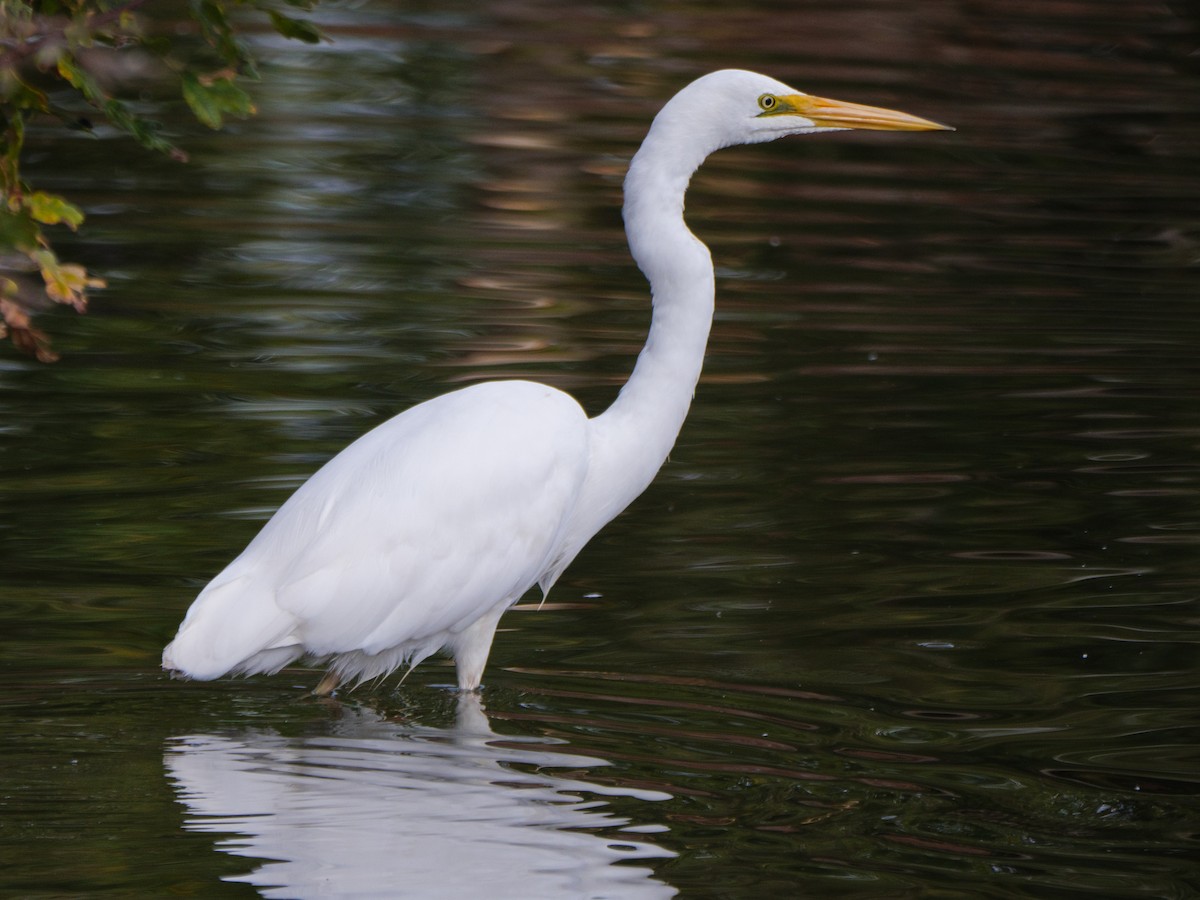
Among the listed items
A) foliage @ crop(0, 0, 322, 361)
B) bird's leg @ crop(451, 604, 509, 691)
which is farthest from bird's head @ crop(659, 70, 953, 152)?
foliage @ crop(0, 0, 322, 361)

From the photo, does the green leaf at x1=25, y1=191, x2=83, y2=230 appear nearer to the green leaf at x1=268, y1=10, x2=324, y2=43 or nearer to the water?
the green leaf at x1=268, y1=10, x2=324, y2=43

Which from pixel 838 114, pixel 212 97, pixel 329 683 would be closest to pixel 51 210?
pixel 212 97

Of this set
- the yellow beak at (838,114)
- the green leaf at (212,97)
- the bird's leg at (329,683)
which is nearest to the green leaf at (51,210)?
the green leaf at (212,97)

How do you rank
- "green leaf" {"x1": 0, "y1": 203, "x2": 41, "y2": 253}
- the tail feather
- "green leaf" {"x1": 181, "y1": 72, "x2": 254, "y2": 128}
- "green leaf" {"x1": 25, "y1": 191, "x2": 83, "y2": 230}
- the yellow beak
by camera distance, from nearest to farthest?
"green leaf" {"x1": 0, "y1": 203, "x2": 41, "y2": 253} → "green leaf" {"x1": 25, "y1": 191, "x2": 83, "y2": 230} → "green leaf" {"x1": 181, "y1": 72, "x2": 254, "y2": 128} → the tail feather → the yellow beak

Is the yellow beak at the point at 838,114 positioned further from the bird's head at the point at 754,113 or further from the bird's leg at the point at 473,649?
the bird's leg at the point at 473,649

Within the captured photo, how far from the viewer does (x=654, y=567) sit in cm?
630

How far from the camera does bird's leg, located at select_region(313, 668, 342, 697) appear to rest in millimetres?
5199

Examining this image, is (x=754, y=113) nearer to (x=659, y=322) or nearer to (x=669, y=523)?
(x=659, y=322)

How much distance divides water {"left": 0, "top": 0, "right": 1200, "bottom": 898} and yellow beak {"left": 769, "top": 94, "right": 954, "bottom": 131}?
1.49 metres

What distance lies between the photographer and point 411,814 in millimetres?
4402

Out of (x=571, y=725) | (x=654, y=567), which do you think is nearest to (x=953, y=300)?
(x=654, y=567)

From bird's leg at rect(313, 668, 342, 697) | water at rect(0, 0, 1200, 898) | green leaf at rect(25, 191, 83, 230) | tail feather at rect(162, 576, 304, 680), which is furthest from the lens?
bird's leg at rect(313, 668, 342, 697)

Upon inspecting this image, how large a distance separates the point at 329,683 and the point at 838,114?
2.17m

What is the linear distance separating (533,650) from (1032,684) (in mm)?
1437
